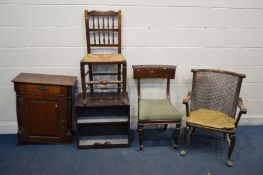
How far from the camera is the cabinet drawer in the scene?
2.67 m

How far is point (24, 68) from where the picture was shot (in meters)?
2.94

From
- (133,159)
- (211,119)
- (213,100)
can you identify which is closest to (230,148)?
(211,119)

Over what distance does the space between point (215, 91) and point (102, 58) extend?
51.9 inches

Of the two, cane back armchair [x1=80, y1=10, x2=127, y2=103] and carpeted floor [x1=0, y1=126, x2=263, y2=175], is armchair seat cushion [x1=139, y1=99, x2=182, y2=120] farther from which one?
carpeted floor [x1=0, y1=126, x2=263, y2=175]

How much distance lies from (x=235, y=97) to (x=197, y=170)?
0.88 m

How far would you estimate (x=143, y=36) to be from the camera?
9.59ft

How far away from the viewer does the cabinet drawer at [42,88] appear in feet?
8.77

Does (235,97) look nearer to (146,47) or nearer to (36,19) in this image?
(146,47)

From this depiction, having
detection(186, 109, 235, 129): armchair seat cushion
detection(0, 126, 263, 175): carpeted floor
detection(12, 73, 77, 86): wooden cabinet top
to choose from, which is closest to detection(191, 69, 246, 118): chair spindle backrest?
detection(186, 109, 235, 129): armchair seat cushion

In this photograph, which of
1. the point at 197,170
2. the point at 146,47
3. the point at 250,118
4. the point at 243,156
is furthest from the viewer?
the point at 250,118

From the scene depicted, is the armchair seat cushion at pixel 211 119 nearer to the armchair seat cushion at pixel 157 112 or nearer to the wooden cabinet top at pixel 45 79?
the armchair seat cushion at pixel 157 112

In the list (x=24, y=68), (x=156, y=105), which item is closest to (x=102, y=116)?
(x=156, y=105)

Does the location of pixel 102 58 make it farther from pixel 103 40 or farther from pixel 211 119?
pixel 211 119

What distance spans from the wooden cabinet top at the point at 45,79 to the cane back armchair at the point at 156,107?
727 mm
